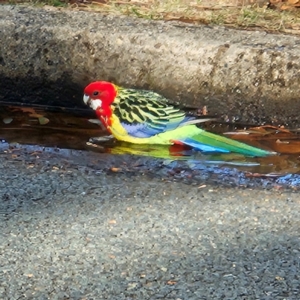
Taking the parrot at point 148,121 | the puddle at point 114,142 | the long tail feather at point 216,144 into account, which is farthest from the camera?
the parrot at point 148,121

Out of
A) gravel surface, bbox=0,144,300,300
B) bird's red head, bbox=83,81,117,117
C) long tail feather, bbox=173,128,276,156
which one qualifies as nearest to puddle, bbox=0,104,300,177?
long tail feather, bbox=173,128,276,156

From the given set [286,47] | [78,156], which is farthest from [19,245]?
[286,47]

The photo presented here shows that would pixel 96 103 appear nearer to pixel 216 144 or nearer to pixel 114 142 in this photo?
pixel 114 142

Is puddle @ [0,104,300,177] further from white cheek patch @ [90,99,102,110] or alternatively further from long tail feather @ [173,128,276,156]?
white cheek patch @ [90,99,102,110]

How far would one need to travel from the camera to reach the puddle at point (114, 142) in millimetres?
3088

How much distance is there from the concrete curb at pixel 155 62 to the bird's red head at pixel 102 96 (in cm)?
36

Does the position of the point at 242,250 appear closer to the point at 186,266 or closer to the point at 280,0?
the point at 186,266

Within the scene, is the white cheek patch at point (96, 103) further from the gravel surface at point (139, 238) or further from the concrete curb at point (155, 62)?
the gravel surface at point (139, 238)

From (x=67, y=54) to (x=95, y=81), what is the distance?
0.72 feet

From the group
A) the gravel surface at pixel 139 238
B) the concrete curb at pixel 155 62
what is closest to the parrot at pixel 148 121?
the concrete curb at pixel 155 62

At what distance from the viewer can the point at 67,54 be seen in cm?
379

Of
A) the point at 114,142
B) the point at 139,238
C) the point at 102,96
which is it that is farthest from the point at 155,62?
the point at 139,238

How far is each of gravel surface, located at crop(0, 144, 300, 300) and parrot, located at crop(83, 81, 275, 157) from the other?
534 mm

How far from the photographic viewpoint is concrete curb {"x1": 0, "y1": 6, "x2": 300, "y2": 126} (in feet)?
11.8
